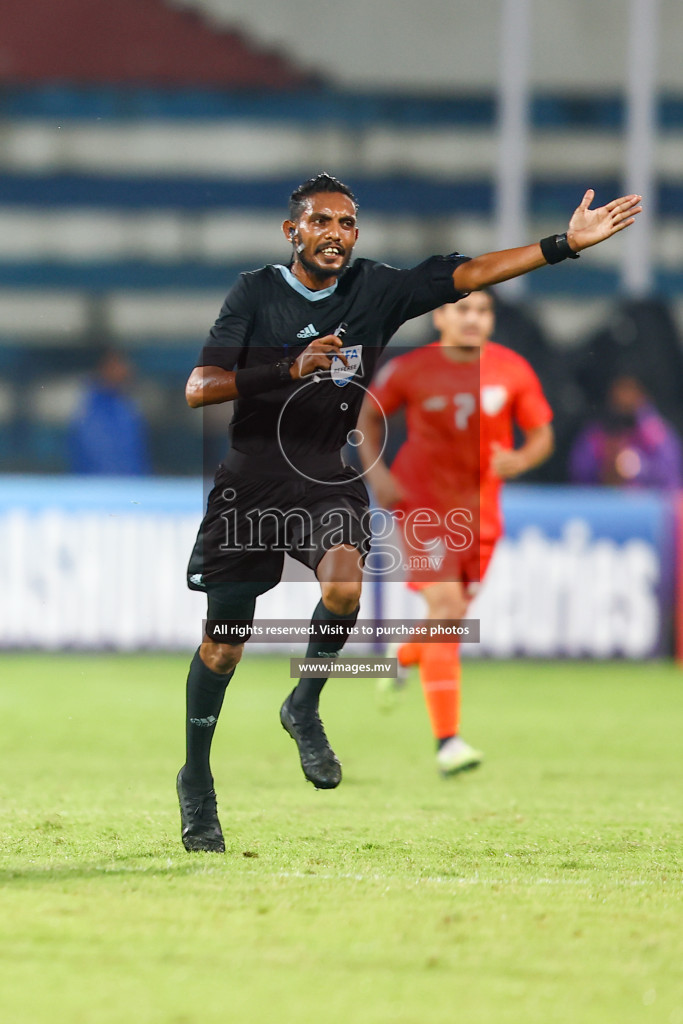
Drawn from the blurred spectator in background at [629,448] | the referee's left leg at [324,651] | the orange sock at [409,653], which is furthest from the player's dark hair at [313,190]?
the blurred spectator in background at [629,448]

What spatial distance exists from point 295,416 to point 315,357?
1.89 feet

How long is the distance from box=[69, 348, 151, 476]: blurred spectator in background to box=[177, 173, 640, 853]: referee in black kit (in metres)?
7.87

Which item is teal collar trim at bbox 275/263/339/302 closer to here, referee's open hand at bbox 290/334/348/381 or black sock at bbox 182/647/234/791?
referee's open hand at bbox 290/334/348/381

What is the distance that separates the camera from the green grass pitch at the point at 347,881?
10.9ft

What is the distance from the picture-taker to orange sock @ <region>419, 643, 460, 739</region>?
683 cm

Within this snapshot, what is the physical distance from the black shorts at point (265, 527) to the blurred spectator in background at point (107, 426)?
26.0 ft

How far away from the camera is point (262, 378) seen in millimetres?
4789

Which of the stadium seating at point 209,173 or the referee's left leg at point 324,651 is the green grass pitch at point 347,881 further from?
the stadium seating at point 209,173

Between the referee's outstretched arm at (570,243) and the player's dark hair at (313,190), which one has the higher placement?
the player's dark hair at (313,190)

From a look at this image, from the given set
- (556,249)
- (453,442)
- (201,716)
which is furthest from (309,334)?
(453,442)

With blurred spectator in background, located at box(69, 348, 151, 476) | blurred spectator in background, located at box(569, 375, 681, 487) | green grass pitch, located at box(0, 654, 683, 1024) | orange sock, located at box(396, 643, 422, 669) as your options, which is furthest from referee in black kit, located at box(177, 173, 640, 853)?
blurred spectator in background, located at box(69, 348, 151, 476)

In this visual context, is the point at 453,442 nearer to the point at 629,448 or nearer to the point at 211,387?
the point at 211,387

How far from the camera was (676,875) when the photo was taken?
15.2 ft

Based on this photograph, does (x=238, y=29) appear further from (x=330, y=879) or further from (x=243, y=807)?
(x=330, y=879)
